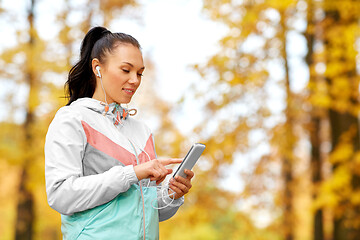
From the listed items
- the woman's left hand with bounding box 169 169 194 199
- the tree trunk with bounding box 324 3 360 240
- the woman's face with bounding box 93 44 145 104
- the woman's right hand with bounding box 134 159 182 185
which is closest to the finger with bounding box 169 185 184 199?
the woman's left hand with bounding box 169 169 194 199

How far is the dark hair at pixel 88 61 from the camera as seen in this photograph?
1.92 m

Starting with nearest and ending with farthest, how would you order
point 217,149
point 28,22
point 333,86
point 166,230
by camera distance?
1. point 333,86
2. point 217,149
3. point 28,22
4. point 166,230

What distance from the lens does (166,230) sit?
35.3 ft

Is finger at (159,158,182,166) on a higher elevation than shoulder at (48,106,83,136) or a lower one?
lower

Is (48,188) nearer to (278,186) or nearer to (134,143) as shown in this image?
(134,143)

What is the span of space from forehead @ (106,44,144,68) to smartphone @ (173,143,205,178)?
1.46 ft

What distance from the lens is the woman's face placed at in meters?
1.84

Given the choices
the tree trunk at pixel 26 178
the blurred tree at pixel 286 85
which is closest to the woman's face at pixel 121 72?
the blurred tree at pixel 286 85

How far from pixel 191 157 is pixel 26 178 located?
8132 mm

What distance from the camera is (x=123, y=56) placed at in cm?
184

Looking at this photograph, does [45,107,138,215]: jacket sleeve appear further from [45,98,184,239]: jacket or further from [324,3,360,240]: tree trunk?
[324,3,360,240]: tree trunk

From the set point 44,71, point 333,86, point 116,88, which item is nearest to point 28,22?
point 44,71

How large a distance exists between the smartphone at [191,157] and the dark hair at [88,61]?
21.3 inches

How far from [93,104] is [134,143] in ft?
0.80
